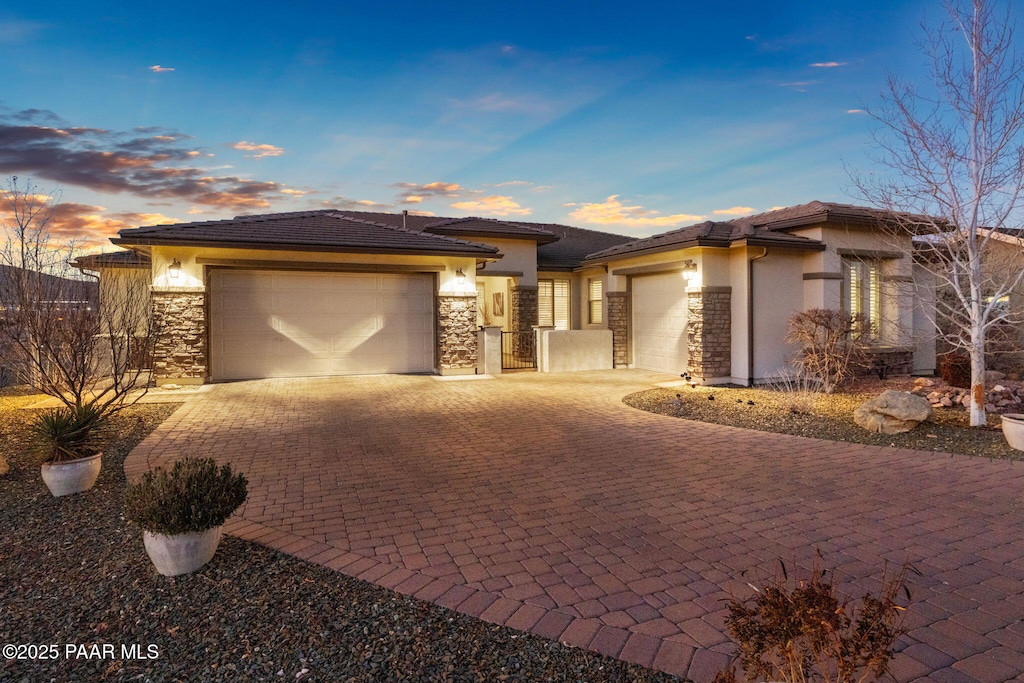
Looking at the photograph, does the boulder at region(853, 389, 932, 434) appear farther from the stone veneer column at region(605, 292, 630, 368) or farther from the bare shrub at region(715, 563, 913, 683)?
the stone veneer column at region(605, 292, 630, 368)

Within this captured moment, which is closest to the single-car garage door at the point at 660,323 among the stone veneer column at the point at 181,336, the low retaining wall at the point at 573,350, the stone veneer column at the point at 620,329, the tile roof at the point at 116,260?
the stone veneer column at the point at 620,329

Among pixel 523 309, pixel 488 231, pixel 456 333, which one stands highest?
pixel 488 231

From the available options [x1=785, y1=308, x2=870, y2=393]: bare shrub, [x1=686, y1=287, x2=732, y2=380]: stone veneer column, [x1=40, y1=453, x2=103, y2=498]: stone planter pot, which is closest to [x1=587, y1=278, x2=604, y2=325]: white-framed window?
[x1=686, y1=287, x2=732, y2=380]: stone veneer column

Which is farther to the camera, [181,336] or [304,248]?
[304,248]

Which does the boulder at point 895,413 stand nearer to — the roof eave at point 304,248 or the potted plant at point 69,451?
the roof eave at point 304,248

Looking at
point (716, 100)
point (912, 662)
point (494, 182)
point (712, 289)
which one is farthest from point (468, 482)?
point (494, 182)

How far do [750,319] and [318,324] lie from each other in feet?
33.0

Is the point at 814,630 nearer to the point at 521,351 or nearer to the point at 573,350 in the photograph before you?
the point at 573,350

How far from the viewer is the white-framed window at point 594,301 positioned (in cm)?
1883

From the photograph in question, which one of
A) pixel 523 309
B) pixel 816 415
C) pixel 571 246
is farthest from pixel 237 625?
pixel 571 246

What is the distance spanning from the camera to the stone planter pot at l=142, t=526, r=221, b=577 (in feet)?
12.1

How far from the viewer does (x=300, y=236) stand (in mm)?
12945

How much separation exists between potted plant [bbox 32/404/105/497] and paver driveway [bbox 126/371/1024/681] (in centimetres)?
55

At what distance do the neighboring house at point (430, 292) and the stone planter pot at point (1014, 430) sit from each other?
546 centimetres
